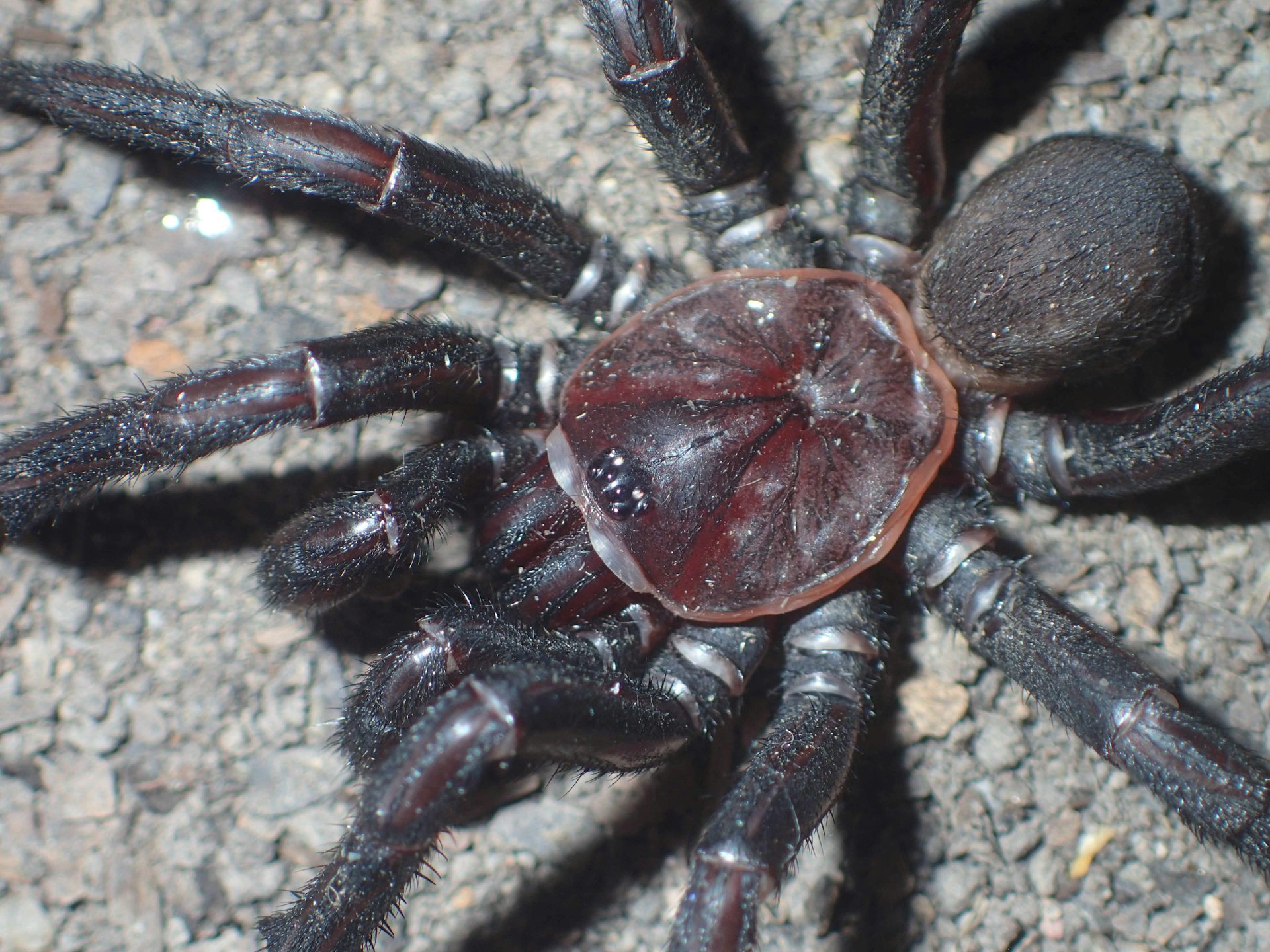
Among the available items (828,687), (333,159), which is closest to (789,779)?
(828,687)

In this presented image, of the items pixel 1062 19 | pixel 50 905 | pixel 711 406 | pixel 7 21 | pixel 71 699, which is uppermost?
pixel 1062 19

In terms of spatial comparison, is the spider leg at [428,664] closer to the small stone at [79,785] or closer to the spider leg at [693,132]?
the small stone at [79,785]

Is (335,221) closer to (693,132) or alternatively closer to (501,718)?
(693,132)

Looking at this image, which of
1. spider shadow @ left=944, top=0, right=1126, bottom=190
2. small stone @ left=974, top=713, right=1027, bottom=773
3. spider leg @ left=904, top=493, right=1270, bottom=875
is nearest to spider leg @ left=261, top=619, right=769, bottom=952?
spider leg @ left=904, top=493, right=1270, bottom=875

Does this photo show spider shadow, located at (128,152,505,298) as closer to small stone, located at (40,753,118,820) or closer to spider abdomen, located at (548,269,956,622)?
spider abdomen, located at (548,269,956,622)

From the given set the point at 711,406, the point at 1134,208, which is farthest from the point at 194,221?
the point at 1134,208

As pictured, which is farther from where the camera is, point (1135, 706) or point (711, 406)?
point (711, 406)

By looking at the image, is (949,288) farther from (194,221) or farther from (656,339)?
(194,221)
